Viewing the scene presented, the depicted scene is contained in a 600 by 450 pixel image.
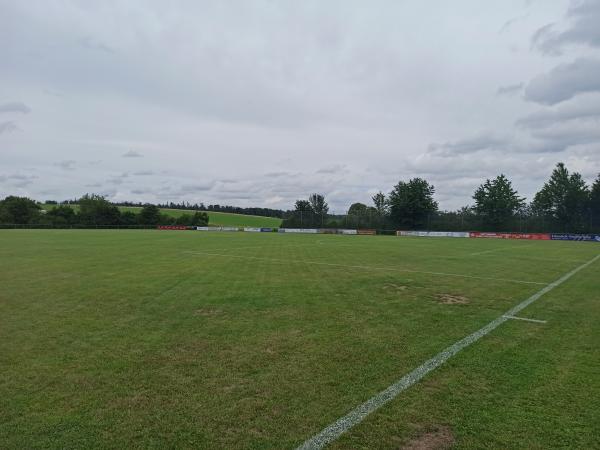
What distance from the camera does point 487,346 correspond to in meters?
5.31

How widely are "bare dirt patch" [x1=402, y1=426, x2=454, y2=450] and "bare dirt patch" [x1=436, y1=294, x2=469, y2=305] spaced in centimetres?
531

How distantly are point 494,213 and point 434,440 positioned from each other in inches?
2476

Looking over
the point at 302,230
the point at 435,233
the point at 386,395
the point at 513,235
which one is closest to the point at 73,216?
the point at 302,230

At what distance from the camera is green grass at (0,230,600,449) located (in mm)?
3160

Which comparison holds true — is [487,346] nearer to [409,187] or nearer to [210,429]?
[210,429]

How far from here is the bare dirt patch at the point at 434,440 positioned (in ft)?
9.68

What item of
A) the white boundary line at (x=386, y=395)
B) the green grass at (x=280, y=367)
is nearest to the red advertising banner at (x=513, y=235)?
the green grass at (x=280, y=367)

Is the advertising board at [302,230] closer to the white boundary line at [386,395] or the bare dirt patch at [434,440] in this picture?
the white boundary line at [386,395]

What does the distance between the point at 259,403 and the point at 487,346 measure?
338cm

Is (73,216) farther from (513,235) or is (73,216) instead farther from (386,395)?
(386,395)

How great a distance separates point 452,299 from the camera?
8562 mm

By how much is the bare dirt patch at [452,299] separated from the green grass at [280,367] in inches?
5.4

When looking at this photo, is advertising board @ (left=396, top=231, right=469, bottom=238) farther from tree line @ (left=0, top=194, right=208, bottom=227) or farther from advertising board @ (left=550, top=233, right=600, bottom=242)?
tree line @ (left=0, top=194, right=208, bottom=227)

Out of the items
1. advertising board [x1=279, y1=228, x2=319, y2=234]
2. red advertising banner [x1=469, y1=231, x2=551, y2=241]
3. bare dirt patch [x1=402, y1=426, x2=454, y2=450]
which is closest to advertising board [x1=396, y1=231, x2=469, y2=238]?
red advertising banner [x1=469, y1=231, x2=551, y2=241]
